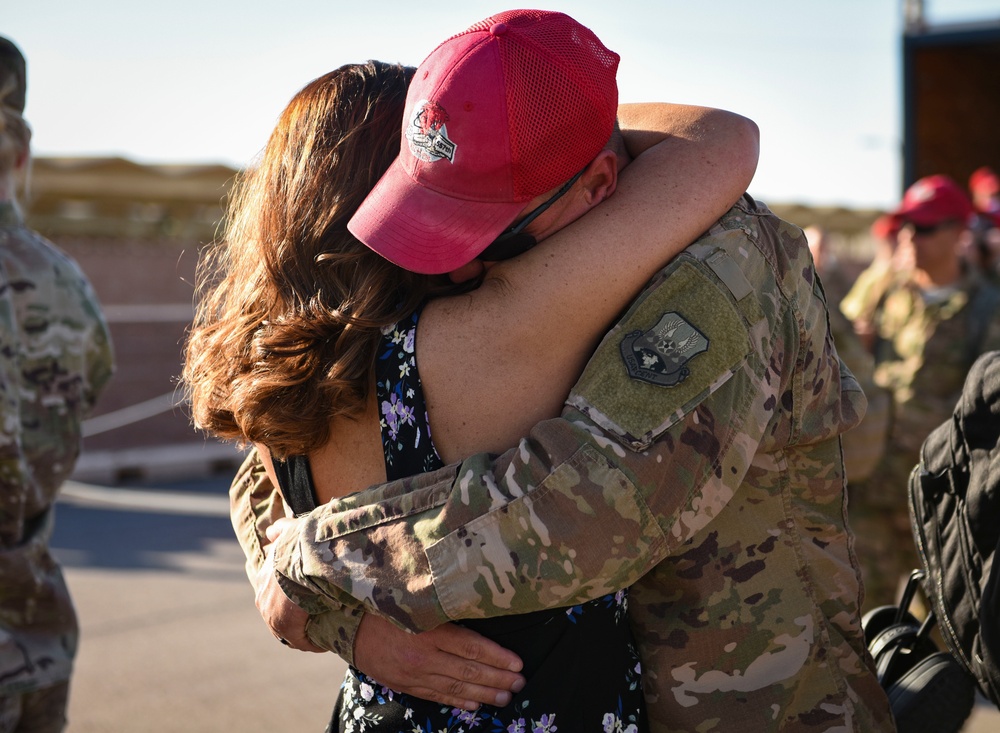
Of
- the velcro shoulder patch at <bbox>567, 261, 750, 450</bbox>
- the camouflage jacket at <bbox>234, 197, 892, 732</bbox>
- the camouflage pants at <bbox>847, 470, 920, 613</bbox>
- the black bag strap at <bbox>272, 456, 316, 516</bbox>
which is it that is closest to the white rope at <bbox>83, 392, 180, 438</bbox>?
the camouflage pants at <bbox>847, 470, 920, 613</bbox>

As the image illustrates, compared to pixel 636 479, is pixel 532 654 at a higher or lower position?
lower

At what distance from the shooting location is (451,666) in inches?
60.5

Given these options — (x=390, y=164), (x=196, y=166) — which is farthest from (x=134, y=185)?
(x=390, y=164)

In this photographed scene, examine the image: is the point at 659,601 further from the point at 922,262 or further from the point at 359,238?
the point at 922,262

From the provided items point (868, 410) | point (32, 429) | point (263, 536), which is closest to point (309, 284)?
point (263, 536)

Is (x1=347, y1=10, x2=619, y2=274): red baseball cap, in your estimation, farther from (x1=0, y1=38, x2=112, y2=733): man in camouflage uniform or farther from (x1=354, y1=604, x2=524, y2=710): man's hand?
(x1=0, y1=38, x2=112, y2=733): man in camouflage uniform

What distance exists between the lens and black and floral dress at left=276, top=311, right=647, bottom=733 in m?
1.53

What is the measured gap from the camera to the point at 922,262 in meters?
4.83

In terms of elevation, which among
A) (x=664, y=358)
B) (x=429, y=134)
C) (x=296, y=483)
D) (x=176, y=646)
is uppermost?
(x=429, y=134)

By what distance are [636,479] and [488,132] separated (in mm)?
535

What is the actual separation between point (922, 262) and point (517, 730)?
13.1 feet

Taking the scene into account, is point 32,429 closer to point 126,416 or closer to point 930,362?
point 930,362

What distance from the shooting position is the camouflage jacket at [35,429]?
2.55 m

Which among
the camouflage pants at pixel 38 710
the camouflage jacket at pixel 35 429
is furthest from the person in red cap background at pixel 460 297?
the camouflage pants at pixel 38 710
